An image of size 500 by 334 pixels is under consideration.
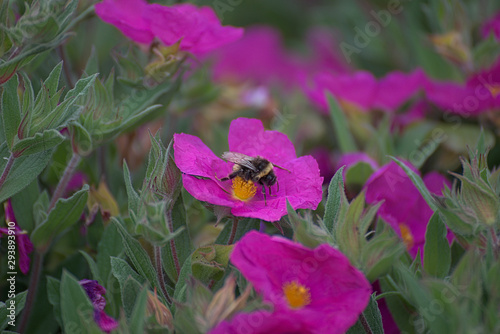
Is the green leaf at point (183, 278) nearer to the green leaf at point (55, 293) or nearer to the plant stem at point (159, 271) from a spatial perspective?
the plant stem at point (159, 271)

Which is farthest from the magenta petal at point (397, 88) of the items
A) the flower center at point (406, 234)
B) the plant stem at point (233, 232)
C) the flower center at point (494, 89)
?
the plant stem at point (233, 232)

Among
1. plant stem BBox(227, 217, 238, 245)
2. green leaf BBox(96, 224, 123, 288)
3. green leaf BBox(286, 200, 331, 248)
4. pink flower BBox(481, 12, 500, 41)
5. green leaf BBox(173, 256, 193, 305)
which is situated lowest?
green leaf BBox(96, 224, 123, 288)

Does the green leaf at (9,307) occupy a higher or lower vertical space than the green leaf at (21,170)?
lower

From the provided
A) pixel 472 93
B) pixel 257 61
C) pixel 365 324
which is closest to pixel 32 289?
pixel 365 324

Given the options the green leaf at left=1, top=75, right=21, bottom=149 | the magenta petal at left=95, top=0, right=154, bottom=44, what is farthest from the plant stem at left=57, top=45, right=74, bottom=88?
the green leaf at left=1, top=75, right=21, bottom=149

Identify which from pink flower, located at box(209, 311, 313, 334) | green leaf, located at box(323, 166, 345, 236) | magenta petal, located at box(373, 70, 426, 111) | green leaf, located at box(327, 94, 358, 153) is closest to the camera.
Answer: pink flower, located at box(209, 311, 313, 334)

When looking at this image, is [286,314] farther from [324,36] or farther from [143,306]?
[324,36]

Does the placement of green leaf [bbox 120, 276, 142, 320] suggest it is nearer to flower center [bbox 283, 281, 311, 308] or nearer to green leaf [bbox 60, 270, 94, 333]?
green leaf [bbox 60, 270, 94, 333]
